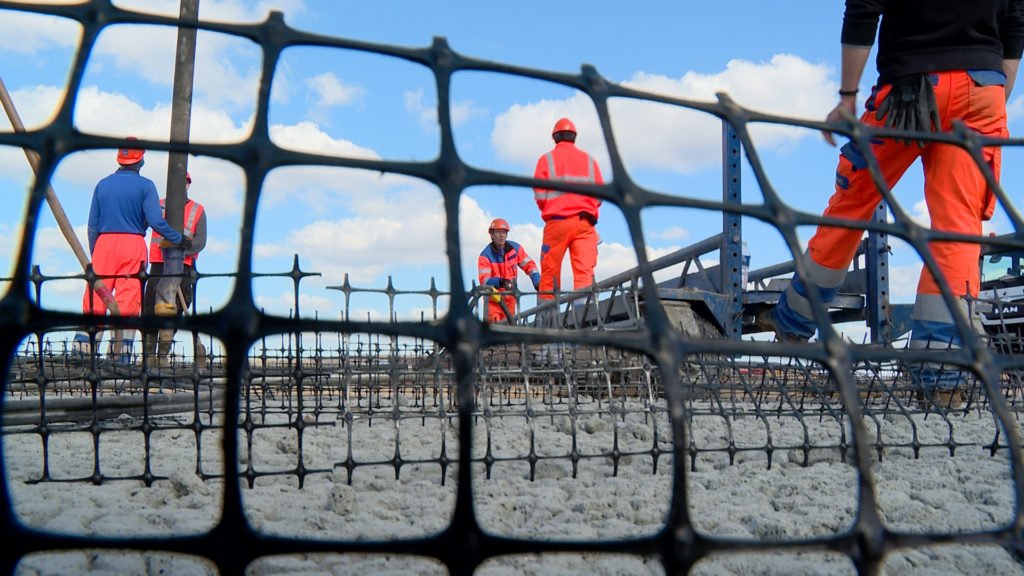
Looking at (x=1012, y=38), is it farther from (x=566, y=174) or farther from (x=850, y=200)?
(x=566, y=174)

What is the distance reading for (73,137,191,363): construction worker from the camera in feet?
18.8

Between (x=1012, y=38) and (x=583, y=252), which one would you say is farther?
(x=583, y=252)

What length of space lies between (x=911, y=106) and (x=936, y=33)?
0.31 metres

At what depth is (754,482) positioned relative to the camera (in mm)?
2090

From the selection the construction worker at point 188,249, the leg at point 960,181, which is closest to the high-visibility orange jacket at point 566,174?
the construction worker at point 188,249

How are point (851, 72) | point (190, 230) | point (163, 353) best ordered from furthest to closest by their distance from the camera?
point (190, 230)
point (163, 353)
point (851, 72)

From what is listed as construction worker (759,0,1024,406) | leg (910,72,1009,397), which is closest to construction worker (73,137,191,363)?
construction worker (759,0,1024,406)

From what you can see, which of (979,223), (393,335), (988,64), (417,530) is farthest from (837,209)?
(393,335)

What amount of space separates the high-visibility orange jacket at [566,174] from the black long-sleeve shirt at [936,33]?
327 centimetres

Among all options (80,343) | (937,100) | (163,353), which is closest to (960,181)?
(937,100)

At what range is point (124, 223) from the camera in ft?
19.1

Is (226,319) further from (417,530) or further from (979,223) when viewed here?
(979,223)

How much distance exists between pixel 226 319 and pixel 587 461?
1.88 meters

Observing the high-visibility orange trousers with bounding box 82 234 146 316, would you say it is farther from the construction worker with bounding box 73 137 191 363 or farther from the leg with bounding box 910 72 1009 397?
the leg with bounding box 910 72 1009 397
